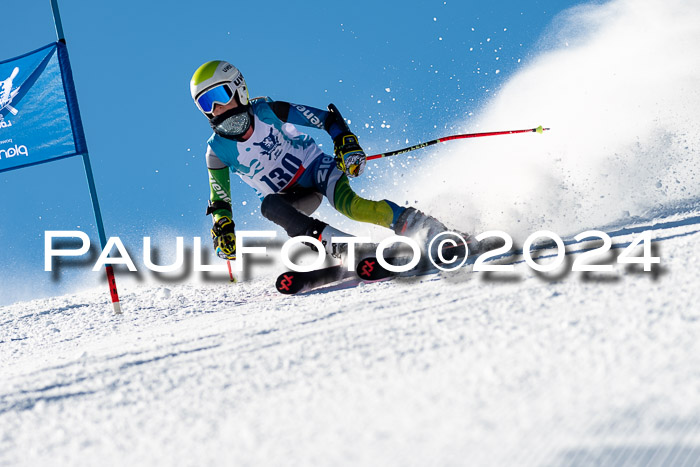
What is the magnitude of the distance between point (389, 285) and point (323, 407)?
187cm

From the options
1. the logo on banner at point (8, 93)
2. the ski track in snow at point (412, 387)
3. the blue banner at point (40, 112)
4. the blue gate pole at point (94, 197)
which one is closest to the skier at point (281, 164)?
the blue gate pole at point (94, 197)

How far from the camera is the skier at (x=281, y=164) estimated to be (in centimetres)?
367

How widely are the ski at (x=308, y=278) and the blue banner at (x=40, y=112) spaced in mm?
2471

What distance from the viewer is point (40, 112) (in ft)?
16.7

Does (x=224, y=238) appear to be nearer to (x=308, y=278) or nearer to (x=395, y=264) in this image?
(x=308, y=278)

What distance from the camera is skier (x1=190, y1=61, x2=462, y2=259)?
12.0ft

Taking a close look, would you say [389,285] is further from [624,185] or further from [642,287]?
[624,185]

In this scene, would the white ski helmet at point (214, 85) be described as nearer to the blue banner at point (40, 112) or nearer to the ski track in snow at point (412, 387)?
the blue banner at point (40, 112)

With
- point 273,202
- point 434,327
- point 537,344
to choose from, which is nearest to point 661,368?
point 537,344

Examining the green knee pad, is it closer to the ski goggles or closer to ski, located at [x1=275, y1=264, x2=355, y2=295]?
ski, located at [x1=275, y1=264, x2=355, y2=295]

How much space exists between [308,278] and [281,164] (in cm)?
86

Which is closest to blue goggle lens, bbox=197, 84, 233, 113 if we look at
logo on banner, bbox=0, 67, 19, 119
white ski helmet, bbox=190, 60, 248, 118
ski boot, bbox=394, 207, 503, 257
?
white ski helmet, bbox=190, 60, 248, 118

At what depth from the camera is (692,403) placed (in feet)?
3.07

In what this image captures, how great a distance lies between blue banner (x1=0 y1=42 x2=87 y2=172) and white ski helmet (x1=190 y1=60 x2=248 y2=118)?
1.73m
